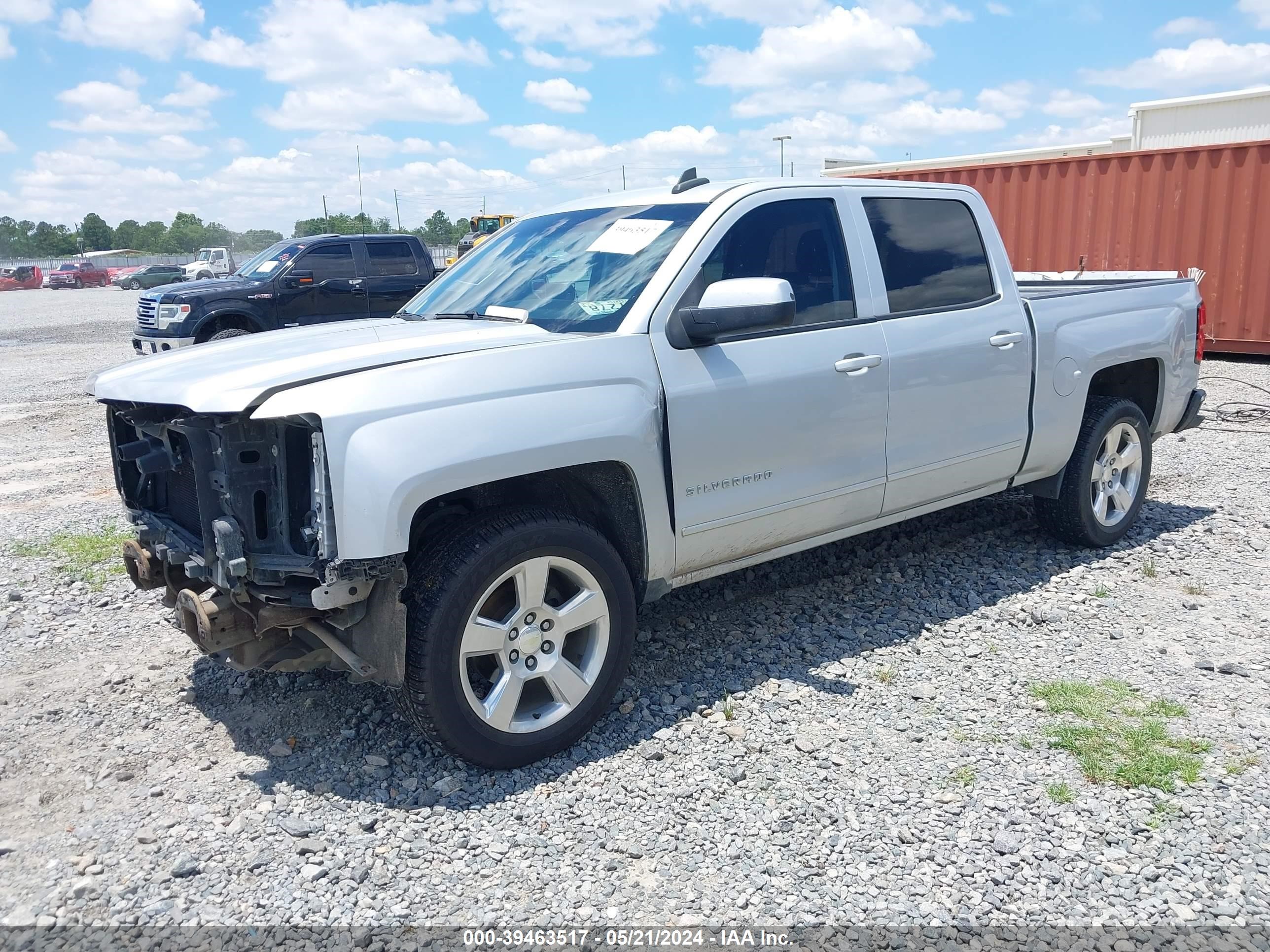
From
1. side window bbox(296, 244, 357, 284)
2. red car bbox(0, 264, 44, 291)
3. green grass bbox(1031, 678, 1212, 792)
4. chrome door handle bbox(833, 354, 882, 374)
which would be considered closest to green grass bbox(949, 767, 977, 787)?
green grass bbox(1031, 678, 1212, 792)

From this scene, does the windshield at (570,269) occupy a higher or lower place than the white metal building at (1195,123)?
lower

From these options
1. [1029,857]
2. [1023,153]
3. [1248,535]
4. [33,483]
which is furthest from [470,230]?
[1029,857]

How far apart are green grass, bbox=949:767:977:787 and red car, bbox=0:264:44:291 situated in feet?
205

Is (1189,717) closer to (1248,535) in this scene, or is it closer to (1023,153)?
(1248,535)

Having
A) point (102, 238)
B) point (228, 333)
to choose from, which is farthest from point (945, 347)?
point (102, 238)

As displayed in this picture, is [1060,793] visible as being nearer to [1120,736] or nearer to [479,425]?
[1120,736]

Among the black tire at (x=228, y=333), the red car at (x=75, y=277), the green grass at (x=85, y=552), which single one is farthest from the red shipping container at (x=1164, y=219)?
the red car at (x=75, y=277)

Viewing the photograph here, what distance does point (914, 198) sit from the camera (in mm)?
4703

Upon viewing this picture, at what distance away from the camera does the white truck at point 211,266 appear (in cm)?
3991

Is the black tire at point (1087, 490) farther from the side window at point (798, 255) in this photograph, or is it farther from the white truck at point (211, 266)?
the white truck at point (211, 266)

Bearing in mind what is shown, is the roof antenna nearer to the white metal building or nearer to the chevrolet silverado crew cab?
the chevrolet silverado crew cab

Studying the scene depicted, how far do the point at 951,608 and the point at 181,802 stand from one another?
3380 mm

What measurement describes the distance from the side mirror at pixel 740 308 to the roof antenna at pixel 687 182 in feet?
2.49

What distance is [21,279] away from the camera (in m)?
54.9
